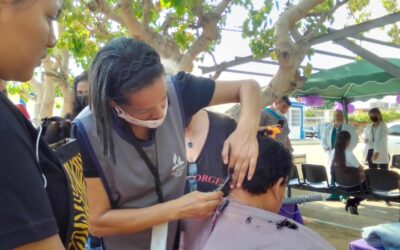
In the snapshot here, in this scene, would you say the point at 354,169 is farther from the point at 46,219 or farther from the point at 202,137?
the point at 46,219

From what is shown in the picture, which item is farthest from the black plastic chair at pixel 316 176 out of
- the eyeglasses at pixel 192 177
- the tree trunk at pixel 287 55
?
the eyeglasses at pixel 192 177

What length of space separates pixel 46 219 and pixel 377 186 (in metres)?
5.79

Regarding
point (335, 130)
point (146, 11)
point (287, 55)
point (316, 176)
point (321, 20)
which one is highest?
point (146, 11)

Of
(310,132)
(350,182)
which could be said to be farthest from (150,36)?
(310,132)

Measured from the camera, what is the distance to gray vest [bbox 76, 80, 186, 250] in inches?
58.4

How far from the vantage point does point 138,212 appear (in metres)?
1.46

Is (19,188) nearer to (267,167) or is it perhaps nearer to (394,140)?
(267,167)

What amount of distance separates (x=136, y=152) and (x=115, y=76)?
299 millimetres

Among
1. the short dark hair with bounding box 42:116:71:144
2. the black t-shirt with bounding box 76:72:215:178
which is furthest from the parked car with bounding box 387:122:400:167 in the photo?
the short dark hair with bounding box 42:116:71:144

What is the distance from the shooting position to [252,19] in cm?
560

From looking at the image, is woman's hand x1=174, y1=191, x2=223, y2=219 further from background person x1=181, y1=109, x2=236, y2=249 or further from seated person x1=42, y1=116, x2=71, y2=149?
seated person x1=42, y1=116, x2=71, y2=149

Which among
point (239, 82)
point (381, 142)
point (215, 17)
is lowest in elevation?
point (381, 142)

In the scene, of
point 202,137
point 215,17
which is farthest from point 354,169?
point 202,137

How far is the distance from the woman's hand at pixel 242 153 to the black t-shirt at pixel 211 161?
9.9 inches
